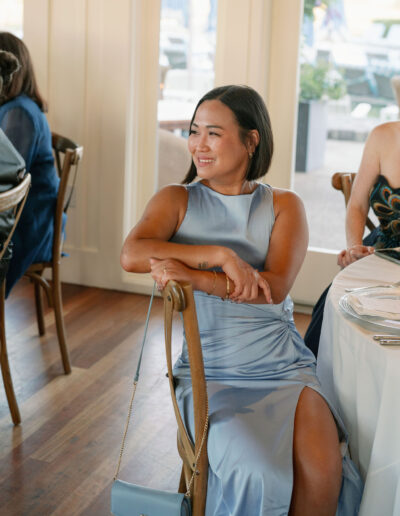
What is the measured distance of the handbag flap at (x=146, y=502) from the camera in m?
1.43

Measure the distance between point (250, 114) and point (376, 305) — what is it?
0.56m

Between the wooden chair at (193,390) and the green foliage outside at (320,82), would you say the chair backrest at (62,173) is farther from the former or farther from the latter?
the wooden chair at (193,390)

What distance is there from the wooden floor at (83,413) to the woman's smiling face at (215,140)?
100 cm

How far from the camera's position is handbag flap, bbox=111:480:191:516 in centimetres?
143

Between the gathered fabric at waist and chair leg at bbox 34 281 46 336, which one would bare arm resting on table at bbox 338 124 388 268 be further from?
chair leg at bbox 34 281 46 336

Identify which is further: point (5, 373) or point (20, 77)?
point (20, 77)

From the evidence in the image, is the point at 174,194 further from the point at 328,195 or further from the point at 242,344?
the point at 328,195

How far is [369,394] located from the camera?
1.46 m

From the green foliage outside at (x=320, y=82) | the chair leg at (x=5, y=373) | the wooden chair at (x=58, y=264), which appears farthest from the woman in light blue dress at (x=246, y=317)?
the green foliage outside at (x=320, y=82)

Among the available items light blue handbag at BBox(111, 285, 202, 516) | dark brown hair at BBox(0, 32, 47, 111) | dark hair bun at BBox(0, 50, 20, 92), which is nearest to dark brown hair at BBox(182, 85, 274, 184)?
light blue handbag at BBox(111, 285, 202, 516)

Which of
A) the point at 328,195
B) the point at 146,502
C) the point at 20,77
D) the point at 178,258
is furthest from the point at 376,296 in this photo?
the point at 328,195

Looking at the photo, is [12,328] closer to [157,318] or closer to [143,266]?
[157,318]

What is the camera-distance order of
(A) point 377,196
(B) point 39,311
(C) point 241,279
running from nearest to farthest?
(C) point 241,279 → (A) point 377,196 → (B) point 39,311

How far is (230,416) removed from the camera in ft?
5.09
